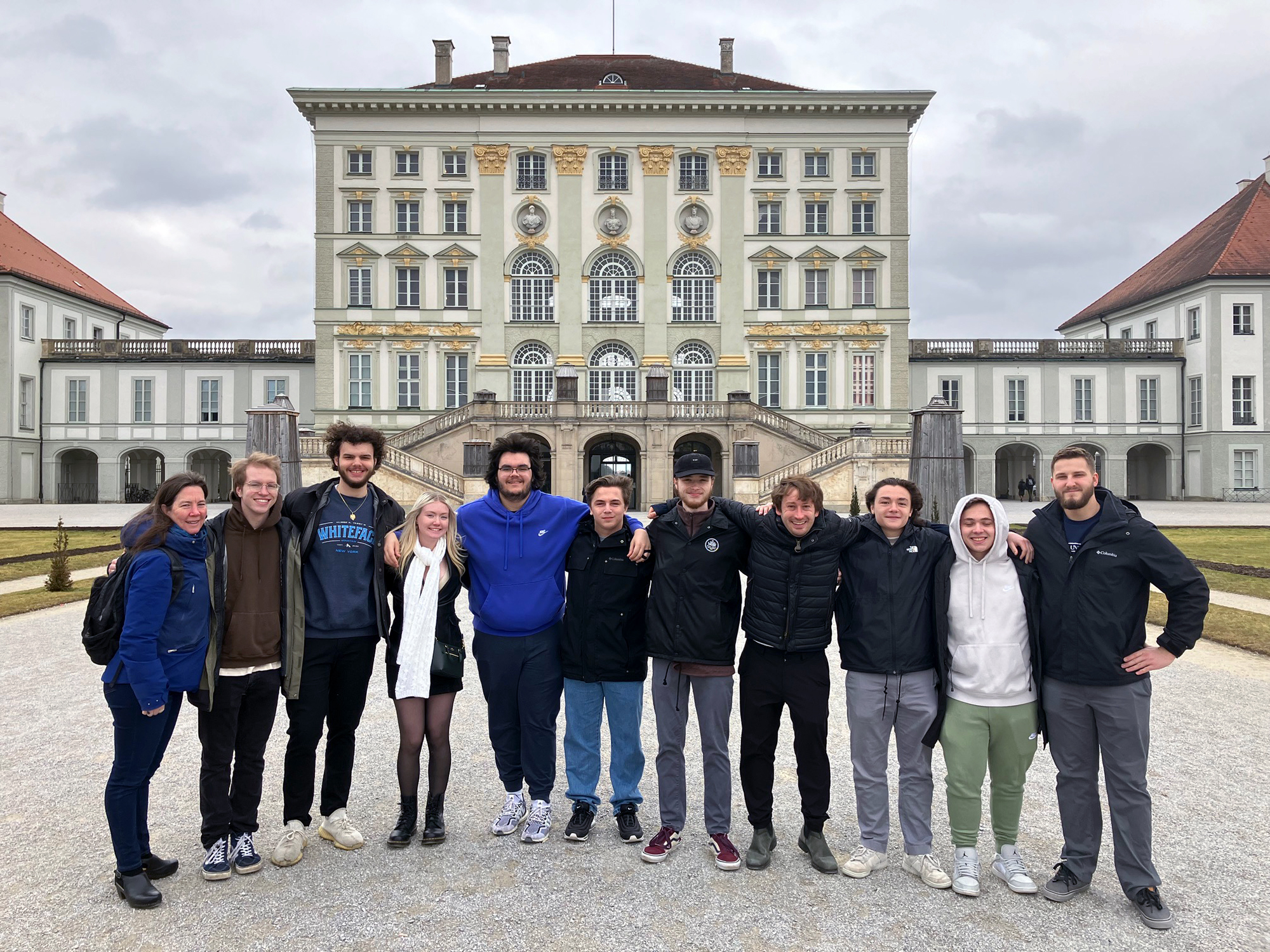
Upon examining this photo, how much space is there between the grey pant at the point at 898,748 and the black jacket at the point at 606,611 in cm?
125

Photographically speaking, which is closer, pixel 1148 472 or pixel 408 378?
pixel 408 378

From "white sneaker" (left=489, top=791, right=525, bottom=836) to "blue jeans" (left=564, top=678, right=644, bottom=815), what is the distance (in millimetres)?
301

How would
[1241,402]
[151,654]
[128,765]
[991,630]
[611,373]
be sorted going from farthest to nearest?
1. [1241,402]
2. [611,373]
3. [991,630]
4. [128,765]
5. [151,654]

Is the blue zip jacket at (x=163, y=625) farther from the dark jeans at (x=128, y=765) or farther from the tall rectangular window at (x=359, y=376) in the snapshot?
the tall rectangular window at (x=359, y=376)

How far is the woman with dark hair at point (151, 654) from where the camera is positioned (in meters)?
3.98

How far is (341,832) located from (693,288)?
37.6 m

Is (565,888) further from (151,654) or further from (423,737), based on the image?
(151,654)

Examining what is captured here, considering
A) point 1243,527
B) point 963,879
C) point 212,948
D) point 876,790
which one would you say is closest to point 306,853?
point 212,948

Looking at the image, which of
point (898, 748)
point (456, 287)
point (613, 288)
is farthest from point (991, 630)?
point (456, 287)

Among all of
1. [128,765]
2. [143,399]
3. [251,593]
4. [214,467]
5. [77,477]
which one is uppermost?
[143,399]

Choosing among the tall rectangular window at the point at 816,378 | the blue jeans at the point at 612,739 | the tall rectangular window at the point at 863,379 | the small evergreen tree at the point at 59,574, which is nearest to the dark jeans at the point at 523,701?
the blue jeans at the point at 612,739

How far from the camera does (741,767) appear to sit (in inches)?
184

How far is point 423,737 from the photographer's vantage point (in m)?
4.95

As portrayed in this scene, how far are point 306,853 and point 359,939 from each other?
1073 millimetres
